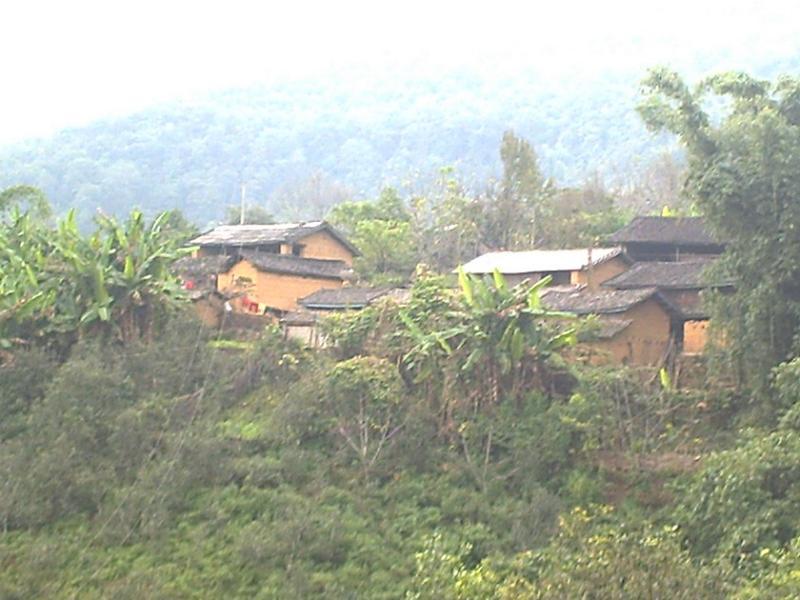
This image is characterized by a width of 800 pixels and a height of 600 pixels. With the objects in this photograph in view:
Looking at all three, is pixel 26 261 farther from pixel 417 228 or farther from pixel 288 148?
pixel 288 148

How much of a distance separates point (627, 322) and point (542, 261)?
7.43m

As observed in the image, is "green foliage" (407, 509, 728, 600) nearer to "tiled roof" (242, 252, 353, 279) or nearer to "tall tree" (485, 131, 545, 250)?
"tiled roof" (242, 252, 353, 279)

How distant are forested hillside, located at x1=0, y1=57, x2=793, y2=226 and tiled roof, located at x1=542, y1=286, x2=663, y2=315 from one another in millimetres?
40742

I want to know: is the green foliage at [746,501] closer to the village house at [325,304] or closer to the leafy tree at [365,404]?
the leafy tree at [365,404]

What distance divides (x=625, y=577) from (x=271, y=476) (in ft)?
29.8

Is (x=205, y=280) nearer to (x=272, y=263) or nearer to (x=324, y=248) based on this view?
(x=272, y=263)

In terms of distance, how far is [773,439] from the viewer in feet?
46.4

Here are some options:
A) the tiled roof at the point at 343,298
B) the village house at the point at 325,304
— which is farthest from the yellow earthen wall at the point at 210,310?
the tiled roof at the point at 343,298

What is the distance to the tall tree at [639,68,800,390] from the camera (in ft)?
56.1

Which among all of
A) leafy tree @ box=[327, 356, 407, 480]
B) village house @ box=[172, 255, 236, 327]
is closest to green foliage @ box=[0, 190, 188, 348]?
village house @ box=[172, 255, 236, 327]

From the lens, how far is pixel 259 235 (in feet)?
106

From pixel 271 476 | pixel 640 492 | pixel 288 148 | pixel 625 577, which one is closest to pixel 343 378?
pixel 271 476

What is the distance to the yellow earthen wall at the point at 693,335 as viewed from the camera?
72.5ft

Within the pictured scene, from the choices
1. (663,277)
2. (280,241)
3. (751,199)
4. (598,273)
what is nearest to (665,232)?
(598,273)
